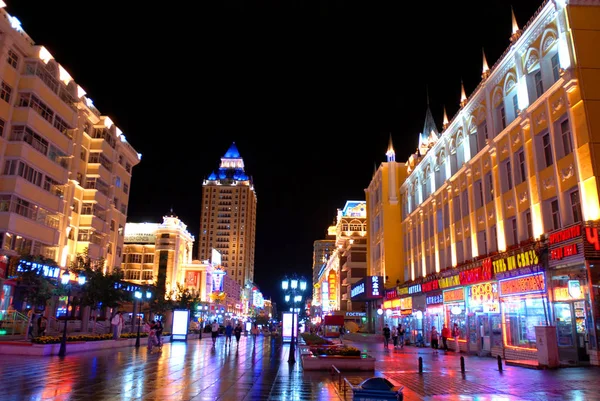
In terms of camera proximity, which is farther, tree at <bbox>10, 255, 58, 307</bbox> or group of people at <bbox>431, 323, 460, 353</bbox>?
group of people at <bbox>431, 323, 460, 353</bbox>

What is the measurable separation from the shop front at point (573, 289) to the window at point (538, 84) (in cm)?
826

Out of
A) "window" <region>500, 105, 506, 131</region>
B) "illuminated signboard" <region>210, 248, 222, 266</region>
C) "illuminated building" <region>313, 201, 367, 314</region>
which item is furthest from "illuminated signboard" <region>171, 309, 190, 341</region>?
"illuminated signboard" <region>210, 248, 222, 266</region>

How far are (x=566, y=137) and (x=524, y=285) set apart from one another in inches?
304

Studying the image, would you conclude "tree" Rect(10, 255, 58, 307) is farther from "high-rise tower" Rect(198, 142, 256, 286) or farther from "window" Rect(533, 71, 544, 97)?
"high-rise tower" Rect(198, 142, 256, 286)

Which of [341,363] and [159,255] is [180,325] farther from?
[159,255]

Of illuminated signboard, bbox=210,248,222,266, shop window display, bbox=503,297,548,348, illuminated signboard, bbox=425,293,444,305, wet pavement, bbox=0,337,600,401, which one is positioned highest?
illuminated signboard, bbox=210,248,222,266

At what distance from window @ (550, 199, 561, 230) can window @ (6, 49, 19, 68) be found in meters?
42.2

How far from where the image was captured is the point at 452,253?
119 feet

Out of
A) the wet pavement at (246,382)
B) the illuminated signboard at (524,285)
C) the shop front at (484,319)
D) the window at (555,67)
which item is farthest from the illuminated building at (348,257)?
the wet pavement at (246,382)

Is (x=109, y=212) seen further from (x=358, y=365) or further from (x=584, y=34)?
(x=584, y=34)

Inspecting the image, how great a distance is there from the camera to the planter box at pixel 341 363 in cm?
1867

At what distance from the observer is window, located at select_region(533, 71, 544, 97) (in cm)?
2461

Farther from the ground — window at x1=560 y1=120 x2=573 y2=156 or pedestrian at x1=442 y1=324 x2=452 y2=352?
window at x1=560 y1=120 x2=573 y2=156

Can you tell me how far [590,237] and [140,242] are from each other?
110m
